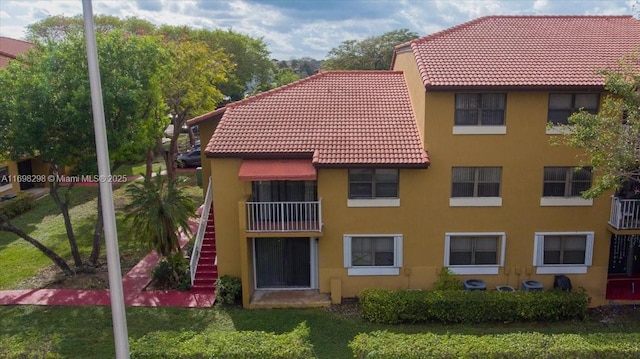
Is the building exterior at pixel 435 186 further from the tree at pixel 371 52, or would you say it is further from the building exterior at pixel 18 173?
the tree at pixel 371 52

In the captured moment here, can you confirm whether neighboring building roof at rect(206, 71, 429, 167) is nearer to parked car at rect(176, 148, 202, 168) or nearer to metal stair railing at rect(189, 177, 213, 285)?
metal stair railing at rect(189, 177, 213, 285)

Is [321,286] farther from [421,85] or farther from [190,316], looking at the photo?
[421,85]

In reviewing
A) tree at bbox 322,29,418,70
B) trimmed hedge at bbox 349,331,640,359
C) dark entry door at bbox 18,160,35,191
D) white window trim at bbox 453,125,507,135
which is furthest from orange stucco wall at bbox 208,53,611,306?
tree at bbox 322,29,418,70

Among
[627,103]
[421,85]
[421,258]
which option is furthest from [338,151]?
[627,103]

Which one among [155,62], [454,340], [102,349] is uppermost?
[155,62]

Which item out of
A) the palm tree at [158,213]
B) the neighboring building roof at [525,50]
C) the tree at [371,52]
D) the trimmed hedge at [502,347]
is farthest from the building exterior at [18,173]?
the tree at [371,52]
